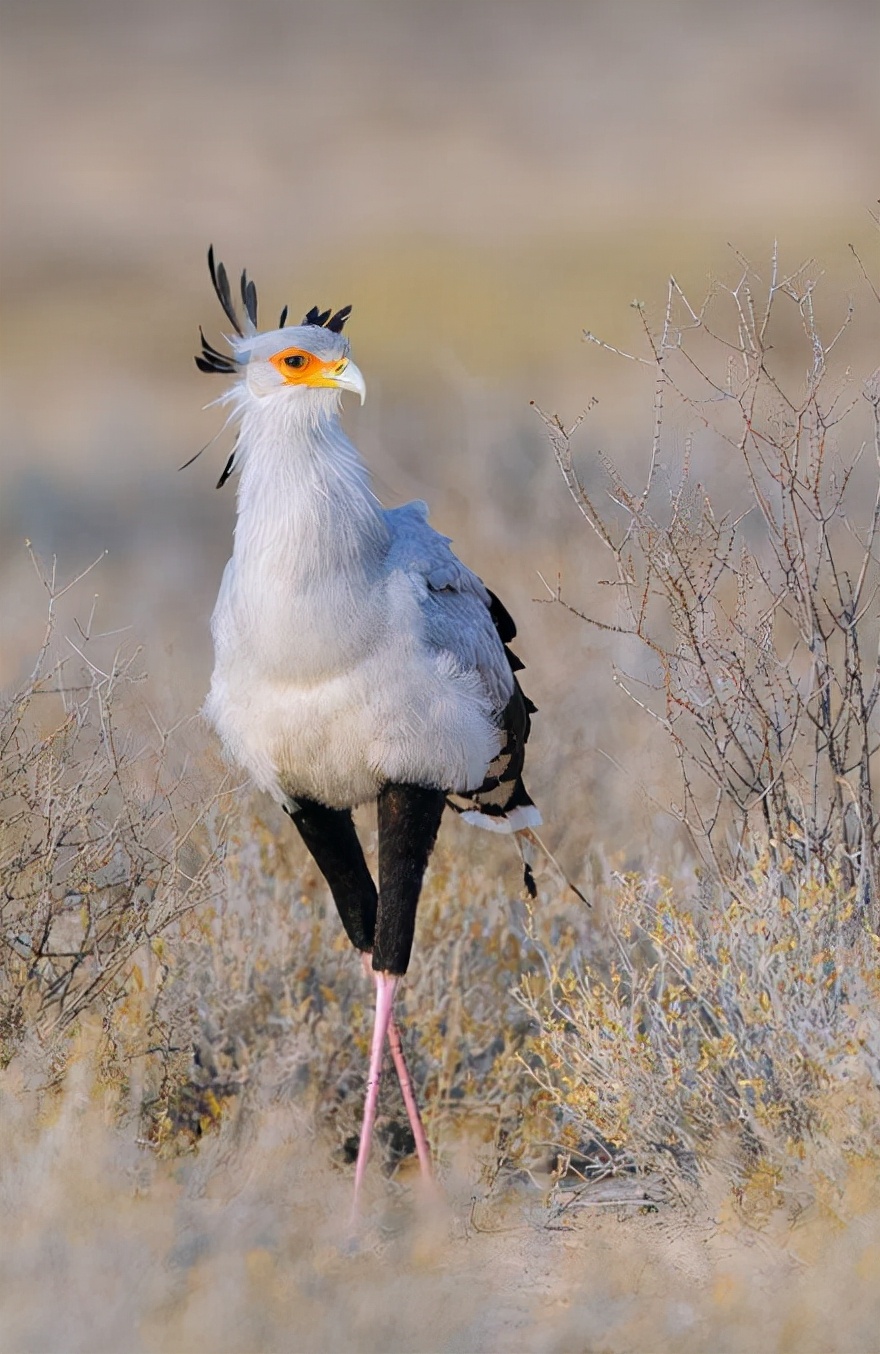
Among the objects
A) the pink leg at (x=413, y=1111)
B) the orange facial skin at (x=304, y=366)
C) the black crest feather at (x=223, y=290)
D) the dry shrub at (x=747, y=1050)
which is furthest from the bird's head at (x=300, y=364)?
the pink leg at (x=413, y=1111)

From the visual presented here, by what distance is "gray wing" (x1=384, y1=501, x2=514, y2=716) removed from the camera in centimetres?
412

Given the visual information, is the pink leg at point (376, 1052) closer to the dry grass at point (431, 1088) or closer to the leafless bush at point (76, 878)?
the dry grass at point (431, 1088)

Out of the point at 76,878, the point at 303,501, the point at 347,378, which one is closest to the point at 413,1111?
the point at 76,878

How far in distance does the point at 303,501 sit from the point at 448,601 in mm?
476

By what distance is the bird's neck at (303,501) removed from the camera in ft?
13.0

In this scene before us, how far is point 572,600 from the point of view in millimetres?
7203

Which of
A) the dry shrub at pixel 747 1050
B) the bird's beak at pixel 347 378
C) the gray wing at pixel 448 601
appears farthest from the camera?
the gray wing at pixel 448 601

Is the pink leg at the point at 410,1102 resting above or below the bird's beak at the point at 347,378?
below

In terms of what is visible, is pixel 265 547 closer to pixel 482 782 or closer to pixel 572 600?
pixel 482 782

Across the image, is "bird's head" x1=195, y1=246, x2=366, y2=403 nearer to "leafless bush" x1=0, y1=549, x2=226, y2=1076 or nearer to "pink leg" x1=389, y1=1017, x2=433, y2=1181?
"leafless bush" x1=0, y1=549, x2=226, y2=1076

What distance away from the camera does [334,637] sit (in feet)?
12.8

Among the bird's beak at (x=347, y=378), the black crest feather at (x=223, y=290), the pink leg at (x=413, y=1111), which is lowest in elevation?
the pink leg at (x=413, y=1111)

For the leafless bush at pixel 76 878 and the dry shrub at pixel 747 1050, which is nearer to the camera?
the dry shrub at pixel 747 1050

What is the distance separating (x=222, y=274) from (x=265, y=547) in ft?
2.54
